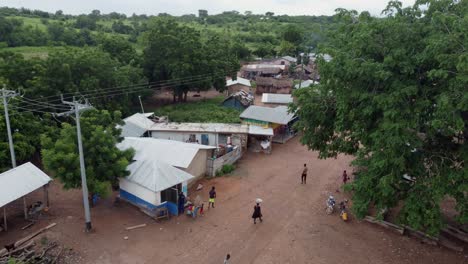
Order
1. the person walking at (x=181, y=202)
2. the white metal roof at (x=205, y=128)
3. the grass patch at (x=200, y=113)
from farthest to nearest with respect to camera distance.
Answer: the grass patch at (x=200, y=113), the white metal roof at (x=205, y=128), the person walking at (x=181, y=202)

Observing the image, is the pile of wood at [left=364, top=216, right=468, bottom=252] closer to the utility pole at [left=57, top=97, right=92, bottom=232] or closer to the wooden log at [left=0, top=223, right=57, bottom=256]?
the utility pole at [left=57, top=97, right=92, bottom=232]

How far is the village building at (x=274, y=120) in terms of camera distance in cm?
2653

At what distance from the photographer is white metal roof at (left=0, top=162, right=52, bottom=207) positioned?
46.6ft

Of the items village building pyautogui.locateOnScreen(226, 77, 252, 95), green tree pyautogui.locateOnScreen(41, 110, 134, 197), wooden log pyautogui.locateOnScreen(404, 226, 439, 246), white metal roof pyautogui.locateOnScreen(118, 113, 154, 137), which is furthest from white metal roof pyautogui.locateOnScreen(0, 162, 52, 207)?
village building pyautogui.locateOnScreen(226, 77, 252, 95)

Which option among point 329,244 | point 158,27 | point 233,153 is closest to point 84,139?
point 233,153

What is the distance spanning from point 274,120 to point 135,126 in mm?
9879

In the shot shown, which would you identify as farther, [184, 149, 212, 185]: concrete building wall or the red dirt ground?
[184, 149, 212, 185]: concrete building wall

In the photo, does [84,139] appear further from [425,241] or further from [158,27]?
[158,27]

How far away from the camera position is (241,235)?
14.8 m

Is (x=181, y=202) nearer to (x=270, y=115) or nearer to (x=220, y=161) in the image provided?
(x=220, y=161)

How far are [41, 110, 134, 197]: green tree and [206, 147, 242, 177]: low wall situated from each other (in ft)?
18.5

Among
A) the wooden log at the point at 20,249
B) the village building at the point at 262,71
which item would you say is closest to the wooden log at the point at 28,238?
the wooden log at the point at 20,249

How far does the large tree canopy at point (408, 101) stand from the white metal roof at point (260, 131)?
11.4 meters

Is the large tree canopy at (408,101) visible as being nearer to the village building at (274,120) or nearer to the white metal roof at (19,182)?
the white metal roof at (19,182)
